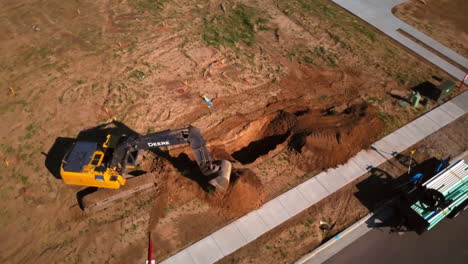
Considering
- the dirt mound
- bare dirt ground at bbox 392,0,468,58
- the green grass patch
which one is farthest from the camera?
bare dirt ground at bbox 392,0,468,58

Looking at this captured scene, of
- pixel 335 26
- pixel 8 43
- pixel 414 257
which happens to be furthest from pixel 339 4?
pixel 8 43

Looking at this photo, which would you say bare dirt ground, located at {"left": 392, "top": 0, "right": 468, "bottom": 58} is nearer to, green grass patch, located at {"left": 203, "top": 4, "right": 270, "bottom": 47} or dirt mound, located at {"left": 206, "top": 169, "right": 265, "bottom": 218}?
green grass patch, located at {"left": 203, "top": 4, "right": 270, "bottom": 47}

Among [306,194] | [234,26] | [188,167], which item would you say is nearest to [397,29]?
[234,26]

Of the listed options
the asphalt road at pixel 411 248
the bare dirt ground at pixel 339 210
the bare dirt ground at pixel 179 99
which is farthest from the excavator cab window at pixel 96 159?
the asphalt road at pixel 411 248

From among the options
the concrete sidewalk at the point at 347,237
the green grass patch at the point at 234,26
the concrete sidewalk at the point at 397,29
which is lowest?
the concrete sidewalk at the point at 347,237

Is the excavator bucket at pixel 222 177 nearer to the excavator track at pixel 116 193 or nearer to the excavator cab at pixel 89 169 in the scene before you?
the excavator track at pixel 116 193

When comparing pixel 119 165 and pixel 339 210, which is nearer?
pixel 119 165

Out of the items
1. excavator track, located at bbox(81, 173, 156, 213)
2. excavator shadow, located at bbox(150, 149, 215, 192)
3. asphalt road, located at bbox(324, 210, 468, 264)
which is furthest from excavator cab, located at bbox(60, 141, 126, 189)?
asphalt road, located at bbox(324, 210, 468, 264)

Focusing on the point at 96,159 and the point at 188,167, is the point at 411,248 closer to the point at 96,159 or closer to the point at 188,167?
the point at 188,167
